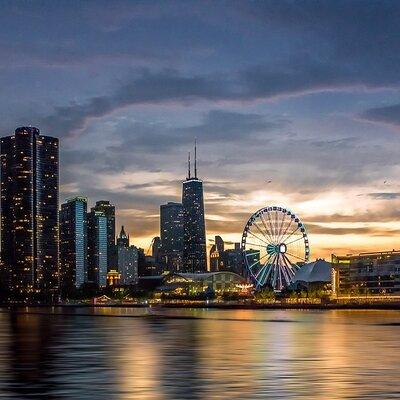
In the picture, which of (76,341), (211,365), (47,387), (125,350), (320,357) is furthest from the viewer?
(76,341)

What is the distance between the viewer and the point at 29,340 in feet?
310

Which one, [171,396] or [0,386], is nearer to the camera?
[171,396]

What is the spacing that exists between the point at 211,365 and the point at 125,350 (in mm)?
18660

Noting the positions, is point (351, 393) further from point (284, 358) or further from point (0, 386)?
point (284, 358)

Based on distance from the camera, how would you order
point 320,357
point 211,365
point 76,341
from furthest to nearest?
point 76,341
point 320,357
point 211,365

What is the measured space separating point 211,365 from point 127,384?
1302cm

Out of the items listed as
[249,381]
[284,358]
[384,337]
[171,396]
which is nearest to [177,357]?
[284,358]

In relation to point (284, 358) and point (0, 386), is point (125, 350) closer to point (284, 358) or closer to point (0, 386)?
point (284, 358)

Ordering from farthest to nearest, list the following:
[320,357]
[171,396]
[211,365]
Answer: [320,357] < [211,365] < [171,396]

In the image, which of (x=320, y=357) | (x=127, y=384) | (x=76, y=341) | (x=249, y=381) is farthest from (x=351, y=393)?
(x=76, y=341)

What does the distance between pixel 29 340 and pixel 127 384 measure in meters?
48.7

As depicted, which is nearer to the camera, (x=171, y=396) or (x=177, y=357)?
(x=171, y=396)

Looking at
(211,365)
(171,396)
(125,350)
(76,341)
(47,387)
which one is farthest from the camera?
(76,341)

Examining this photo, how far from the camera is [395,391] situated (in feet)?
144
